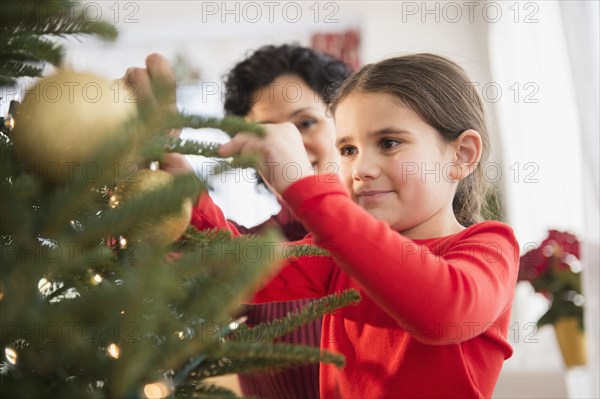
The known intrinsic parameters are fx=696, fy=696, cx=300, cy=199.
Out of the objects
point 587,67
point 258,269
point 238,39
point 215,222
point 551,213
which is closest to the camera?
point 258,269

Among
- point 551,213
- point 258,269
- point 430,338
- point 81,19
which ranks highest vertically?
point 81,19

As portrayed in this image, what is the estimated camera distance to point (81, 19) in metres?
0.46

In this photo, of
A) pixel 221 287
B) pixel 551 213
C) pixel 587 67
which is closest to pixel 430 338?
pixel 221 287

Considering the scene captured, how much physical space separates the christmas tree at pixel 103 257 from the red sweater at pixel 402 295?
15 centimetres

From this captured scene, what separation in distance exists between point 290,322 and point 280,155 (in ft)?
0.61

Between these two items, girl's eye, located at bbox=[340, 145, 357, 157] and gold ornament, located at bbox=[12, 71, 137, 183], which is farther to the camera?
girl's eye, located at bbox=[340, 145, 357, 157]

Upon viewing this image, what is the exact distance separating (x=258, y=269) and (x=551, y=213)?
10.3ft

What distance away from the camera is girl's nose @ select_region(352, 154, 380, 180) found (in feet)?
2.89

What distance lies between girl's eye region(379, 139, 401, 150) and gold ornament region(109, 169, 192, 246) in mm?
426

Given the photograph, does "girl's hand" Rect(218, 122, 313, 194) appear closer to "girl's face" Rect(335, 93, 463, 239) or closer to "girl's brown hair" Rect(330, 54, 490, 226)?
"girl's face" Rect(335, 93, 463, 239)

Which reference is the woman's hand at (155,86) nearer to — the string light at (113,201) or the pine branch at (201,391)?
the string light at (113,201)

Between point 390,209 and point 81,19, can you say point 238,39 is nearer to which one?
point 390,209

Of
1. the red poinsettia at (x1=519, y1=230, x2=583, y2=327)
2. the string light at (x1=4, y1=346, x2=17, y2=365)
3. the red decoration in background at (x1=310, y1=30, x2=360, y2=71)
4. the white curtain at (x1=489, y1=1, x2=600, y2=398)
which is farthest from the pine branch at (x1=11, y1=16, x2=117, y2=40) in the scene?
→ the red decoration in background at (x1=310, y1=30, x2=360, y2=71)

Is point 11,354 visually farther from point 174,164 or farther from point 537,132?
point 537,132
